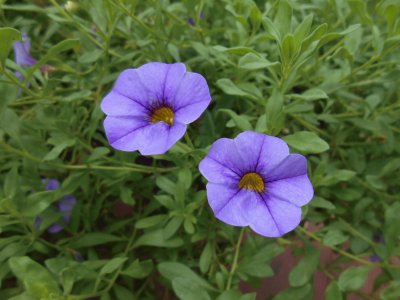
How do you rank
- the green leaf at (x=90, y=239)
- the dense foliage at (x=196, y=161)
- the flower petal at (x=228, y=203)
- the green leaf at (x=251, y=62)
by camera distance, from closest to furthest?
the flower petal at (x=228, y=203) < the green leaf at (x=251, y=62) < the dense foliage at (x=196, y=161) < the green leaf at (x=90, y=239)

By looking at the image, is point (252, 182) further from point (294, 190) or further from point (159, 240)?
point (159, 240)

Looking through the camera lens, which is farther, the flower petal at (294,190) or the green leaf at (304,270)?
the green leaf at (304,270)

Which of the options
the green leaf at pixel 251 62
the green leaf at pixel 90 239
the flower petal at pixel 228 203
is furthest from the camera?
the green leaf at pixel 90 239

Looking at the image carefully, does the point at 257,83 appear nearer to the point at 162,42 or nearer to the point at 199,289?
the point at 162,42

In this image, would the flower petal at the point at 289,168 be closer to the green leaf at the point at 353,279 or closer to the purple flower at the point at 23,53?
the green leaf at the point at 353,279

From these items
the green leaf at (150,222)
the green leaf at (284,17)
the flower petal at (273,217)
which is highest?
the green leaf at (284,17)

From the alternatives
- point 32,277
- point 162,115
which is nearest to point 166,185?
point 162,115

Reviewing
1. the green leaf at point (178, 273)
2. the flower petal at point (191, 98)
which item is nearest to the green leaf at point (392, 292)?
the green leaf at point (178, 273)
